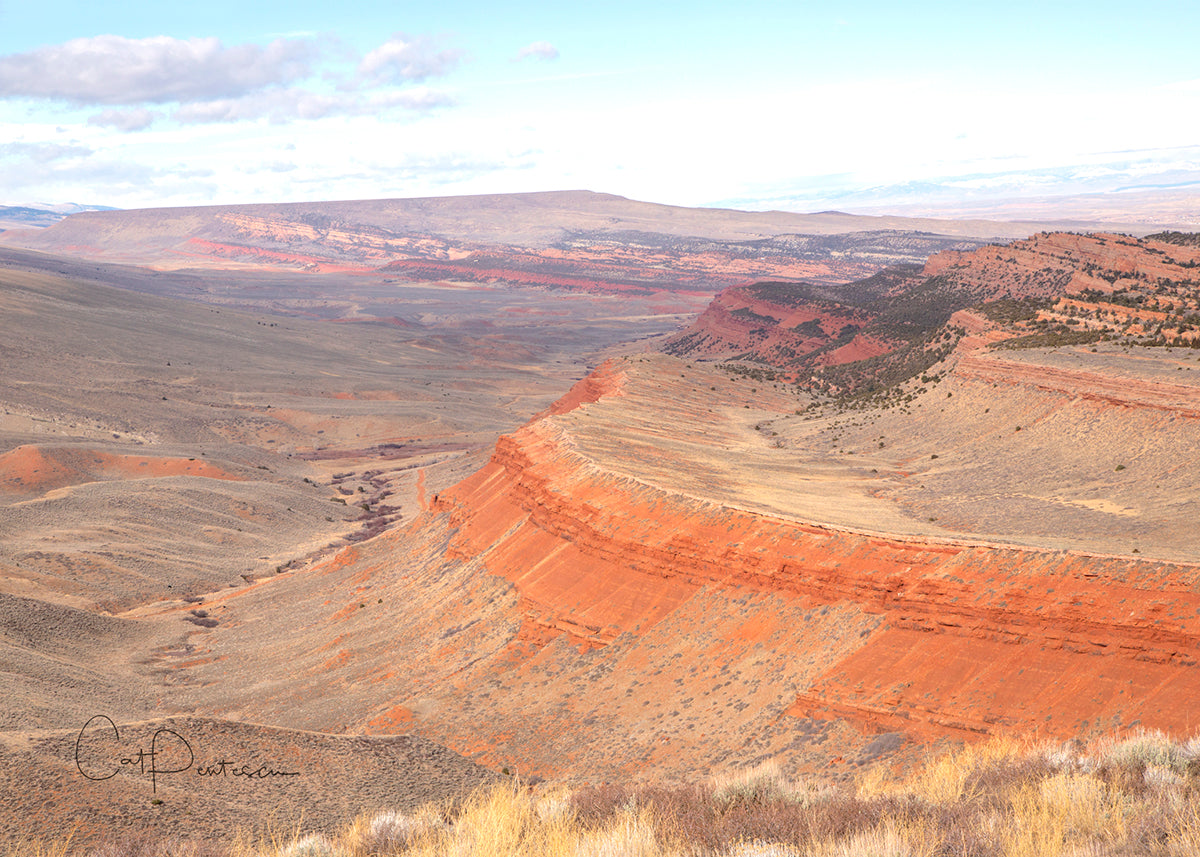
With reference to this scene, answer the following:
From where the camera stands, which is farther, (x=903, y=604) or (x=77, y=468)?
(x=77, y=468)

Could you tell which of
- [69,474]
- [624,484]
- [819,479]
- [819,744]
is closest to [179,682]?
[624,484]

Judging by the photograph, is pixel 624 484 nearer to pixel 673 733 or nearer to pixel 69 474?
pixel 673 733

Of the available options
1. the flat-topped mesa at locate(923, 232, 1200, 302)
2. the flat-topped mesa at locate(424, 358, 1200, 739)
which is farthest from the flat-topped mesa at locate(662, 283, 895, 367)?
the flat-topped mesa at locate(424, 358, 1200, 739)

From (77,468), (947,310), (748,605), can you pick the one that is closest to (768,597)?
(748,605)
